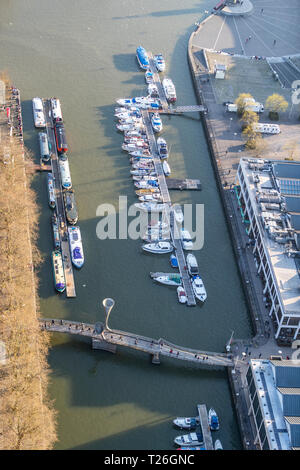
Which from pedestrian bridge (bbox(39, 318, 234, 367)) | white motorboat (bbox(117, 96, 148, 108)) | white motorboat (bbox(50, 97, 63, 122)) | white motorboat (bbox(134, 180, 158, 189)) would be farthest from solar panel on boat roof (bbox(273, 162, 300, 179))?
white motorboat (bbox(50, 97, 63, 122))

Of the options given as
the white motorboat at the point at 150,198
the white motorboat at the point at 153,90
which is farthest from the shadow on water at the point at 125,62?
the white motorboat at the point at 150,198

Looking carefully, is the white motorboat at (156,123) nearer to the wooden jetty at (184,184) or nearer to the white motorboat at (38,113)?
the wooden jetty at (184,184)

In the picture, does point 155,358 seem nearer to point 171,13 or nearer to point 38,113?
point 38,113

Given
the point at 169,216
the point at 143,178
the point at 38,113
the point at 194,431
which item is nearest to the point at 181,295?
the point at 169,216

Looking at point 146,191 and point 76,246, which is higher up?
point 146,191

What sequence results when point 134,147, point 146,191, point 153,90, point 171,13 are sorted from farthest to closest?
1. point 171,13
2. point 153,90
3. point 134,147
4. point 146,191
